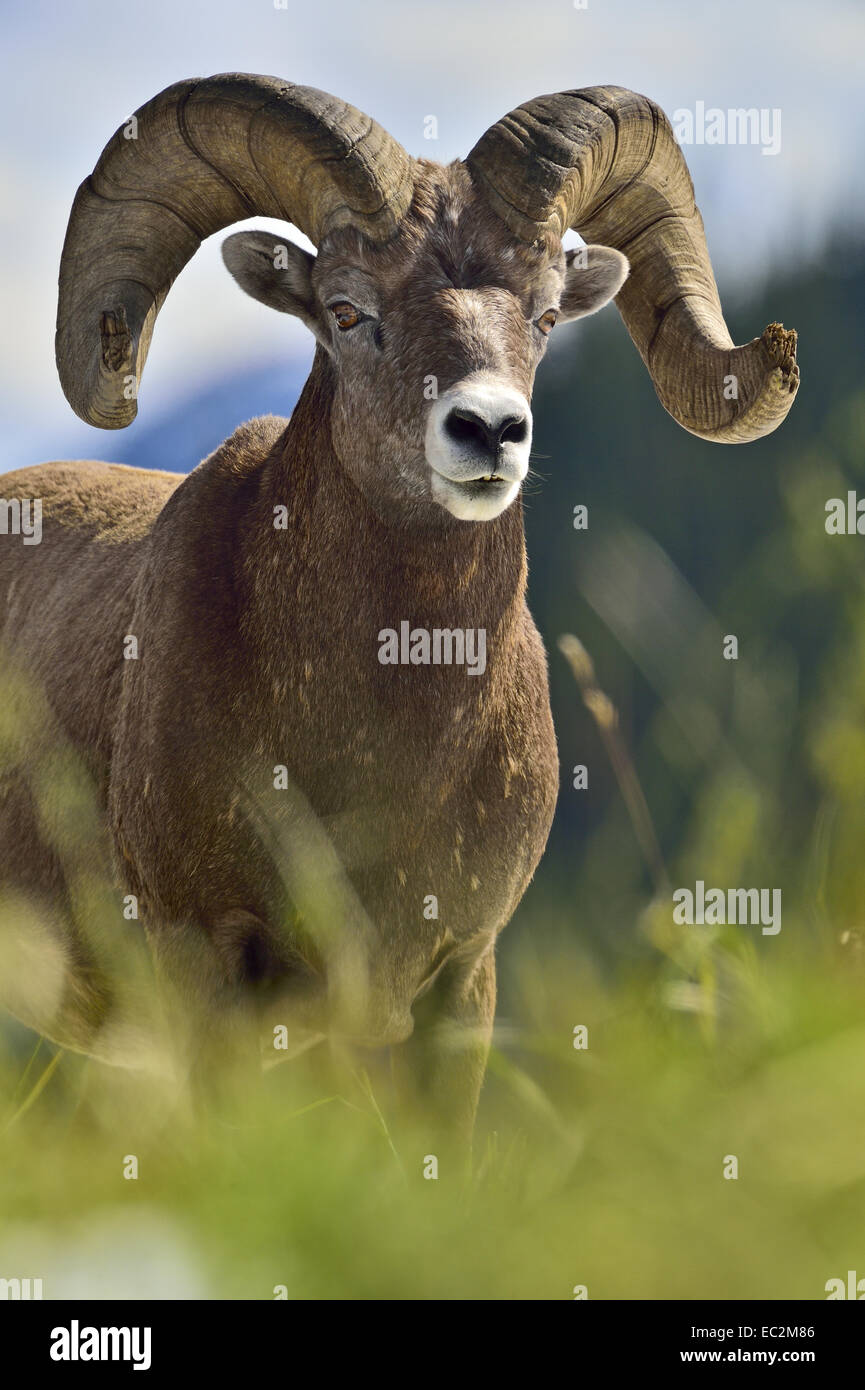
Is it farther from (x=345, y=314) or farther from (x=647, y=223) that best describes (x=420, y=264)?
(x=647, y=223)

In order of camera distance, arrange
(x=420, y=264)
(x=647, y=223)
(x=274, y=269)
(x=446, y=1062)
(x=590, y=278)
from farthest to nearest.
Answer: (x=647, y=223) → (x=590, y=278) → (x=446, y=1062) → (x=274, y=269) → (x=420, y=264)

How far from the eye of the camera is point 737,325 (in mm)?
27031

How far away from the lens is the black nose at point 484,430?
4809 millimetres

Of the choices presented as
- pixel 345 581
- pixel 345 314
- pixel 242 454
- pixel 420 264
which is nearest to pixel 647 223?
pixel 420 264

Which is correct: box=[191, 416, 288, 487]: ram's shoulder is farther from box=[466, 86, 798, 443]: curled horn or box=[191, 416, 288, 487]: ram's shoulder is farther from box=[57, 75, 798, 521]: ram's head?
box=[466, 86, 798, 443]: curled horn

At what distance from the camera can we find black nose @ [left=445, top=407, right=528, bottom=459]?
481cm

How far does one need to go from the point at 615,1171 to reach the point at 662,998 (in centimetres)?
66

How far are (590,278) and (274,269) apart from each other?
4.59ft

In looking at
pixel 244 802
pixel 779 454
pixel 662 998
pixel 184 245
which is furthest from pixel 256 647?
pixel 779 454

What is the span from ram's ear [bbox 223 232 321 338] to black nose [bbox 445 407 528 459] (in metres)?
1.35

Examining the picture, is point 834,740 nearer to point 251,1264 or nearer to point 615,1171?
point 615,1171

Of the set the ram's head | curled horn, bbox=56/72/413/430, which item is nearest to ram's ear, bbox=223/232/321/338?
the ram's head

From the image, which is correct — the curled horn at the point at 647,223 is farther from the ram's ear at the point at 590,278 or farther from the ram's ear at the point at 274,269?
the ram's ear at the point at 274,269

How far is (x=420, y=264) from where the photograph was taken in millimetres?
5492
